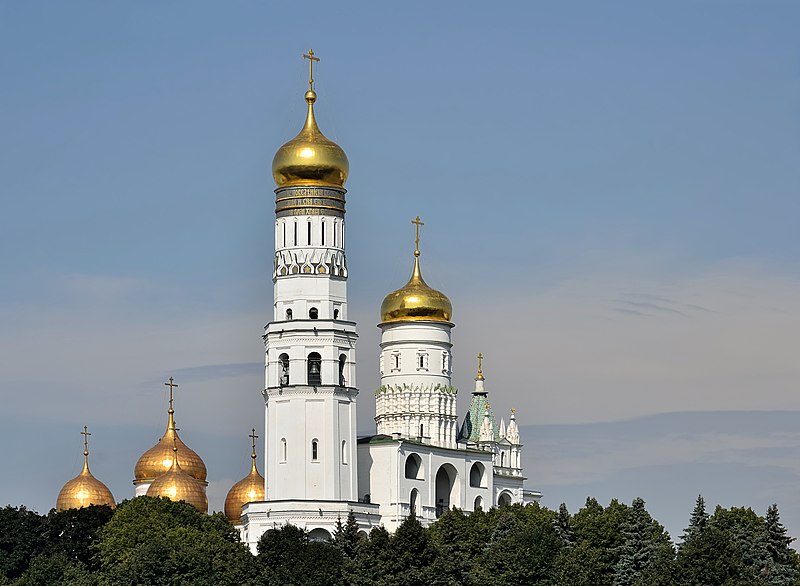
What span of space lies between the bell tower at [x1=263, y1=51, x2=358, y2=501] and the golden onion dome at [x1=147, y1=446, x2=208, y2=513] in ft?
26.9

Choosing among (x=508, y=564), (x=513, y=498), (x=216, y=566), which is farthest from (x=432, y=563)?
(x=513, y=498)

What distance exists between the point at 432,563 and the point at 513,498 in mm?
27604

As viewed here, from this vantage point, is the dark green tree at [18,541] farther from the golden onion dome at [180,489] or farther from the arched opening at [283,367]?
the arched opening at [283,367]

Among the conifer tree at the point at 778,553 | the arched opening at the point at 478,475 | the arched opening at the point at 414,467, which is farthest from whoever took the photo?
the arched opening at the point at 478,475

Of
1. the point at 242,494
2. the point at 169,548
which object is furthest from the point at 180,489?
the point at 169,548

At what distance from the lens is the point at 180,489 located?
320 feet

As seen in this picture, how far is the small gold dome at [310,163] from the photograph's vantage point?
90750 millimetres

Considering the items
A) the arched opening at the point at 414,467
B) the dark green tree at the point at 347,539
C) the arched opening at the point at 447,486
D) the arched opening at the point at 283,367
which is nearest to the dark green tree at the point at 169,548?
the dark green tree at the point at 347,539

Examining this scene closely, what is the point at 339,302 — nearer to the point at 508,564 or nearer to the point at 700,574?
the point at 508,564

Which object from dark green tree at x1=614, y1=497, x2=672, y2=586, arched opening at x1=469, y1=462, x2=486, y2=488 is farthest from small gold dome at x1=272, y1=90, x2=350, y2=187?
dark green tree at x1=614, y1=497, x2=672, y2=586

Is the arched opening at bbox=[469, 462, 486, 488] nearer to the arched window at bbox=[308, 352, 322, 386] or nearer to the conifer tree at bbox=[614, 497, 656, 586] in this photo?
the arched window at bbox=[308, 352, 322, 386]

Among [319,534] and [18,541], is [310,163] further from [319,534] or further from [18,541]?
[18,541]

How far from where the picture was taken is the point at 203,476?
103 metres

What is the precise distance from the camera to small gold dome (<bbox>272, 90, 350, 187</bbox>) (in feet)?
298
